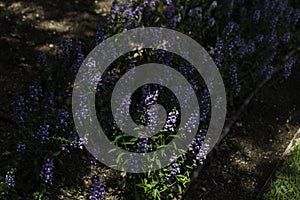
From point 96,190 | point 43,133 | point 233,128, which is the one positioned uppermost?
point 43,133

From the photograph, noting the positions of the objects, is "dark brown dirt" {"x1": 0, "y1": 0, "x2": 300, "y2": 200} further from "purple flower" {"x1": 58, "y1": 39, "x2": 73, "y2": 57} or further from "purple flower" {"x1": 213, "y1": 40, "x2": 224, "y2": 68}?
"purple flower" {"x1": 213, "y1": 40, "x2": 224, "y2": 68}

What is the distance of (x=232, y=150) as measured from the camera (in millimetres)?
4766

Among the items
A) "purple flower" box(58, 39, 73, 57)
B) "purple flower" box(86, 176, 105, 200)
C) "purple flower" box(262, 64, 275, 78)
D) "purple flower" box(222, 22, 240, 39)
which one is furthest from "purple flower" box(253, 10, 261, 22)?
"purple flower" box(86, 176, 105, 200)

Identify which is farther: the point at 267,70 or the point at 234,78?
the point at 267,70

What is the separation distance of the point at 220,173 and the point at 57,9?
262cm

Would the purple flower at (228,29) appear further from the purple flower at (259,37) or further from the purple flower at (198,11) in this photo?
the purple flower at (198,11)

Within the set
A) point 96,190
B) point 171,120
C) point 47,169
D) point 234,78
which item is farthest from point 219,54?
point 47,169

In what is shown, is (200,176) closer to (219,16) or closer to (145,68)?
(145,68)

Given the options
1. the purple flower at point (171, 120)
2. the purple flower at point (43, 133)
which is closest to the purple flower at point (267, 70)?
the purple flower at point (171, 120)

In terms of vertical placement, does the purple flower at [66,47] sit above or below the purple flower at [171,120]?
above

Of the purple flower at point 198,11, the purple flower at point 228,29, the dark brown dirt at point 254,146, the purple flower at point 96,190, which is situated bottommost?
the dark brown dirt at point 254,146

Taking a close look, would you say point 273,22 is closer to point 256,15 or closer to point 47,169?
point 256,15

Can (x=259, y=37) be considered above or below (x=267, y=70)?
above

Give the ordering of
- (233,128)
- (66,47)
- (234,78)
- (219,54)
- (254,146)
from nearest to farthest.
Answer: (66,47) < (219,54) < (234,78) < (254,146) < (233,128)
